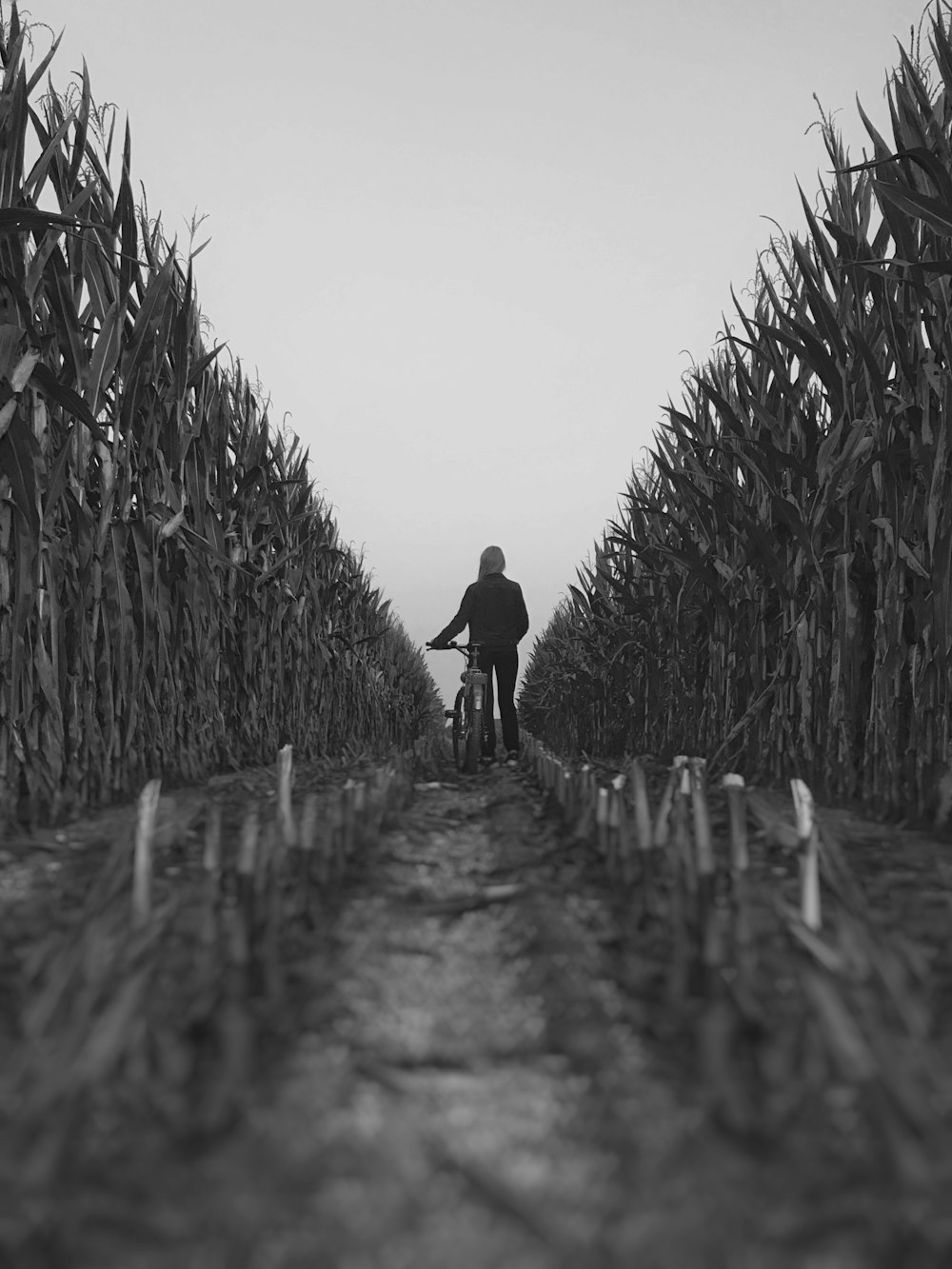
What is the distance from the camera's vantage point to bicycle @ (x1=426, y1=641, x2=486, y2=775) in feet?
18.2

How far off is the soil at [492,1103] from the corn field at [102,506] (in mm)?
1329

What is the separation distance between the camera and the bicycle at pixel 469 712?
5562 mm

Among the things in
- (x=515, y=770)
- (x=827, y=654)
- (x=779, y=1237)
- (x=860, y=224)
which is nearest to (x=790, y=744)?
(x=827, y=654)

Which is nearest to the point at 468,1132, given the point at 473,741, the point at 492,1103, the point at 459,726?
the point at 492,1103

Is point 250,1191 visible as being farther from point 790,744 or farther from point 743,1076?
point 790,744

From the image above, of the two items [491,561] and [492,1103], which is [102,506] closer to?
[492,1103]

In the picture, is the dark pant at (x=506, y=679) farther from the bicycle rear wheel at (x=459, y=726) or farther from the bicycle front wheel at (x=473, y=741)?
the bicycle front wheel at (x=473, y=741)

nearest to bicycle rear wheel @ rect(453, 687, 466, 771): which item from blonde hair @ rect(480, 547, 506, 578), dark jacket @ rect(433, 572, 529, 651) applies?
dark jacket @ rect(433, 572, 529, 651)

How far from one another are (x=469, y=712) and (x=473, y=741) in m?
0.39

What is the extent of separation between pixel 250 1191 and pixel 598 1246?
287mm

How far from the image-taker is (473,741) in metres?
5.59

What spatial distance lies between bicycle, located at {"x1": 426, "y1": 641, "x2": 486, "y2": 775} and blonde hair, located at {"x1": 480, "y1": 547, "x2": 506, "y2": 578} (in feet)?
2.28

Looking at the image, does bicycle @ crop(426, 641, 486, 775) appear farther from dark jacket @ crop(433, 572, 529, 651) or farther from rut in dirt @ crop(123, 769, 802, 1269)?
rut in dirt @ crop(123, 769, 802, 1269)

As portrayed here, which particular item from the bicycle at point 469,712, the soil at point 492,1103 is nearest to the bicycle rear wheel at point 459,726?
the bicycle at point 469,712
